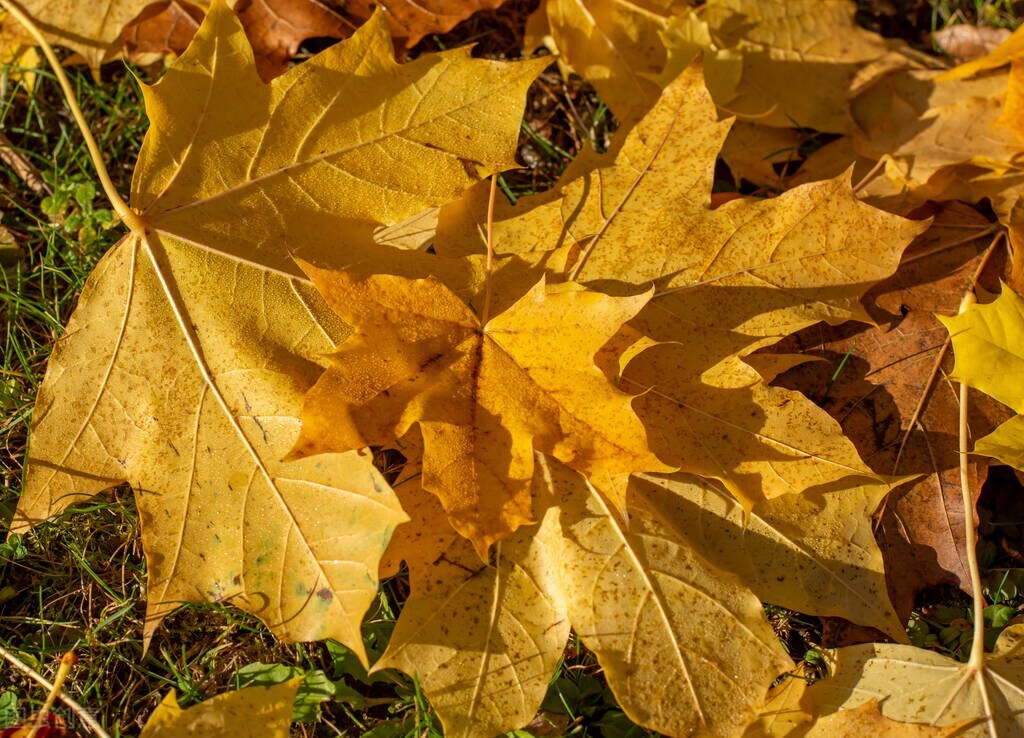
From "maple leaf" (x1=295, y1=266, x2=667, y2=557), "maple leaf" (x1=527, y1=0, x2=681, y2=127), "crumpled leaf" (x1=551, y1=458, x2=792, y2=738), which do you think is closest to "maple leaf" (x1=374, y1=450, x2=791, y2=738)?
"crumpled leaf" (x1=551, y1=458, x2=792, y2=738)

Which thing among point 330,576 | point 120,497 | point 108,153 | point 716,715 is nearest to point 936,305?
point 716,715

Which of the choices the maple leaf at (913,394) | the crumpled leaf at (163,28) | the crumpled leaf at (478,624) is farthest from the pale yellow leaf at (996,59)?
the crumpled leaf at (163,28)

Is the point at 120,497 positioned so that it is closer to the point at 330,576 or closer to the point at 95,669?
the point at 95,669

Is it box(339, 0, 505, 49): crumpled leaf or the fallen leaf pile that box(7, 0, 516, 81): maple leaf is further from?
the fallen leaf pile

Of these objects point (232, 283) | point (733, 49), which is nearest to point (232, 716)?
point (232, 283)

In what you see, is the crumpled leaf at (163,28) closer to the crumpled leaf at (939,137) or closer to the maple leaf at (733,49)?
the maple leaf at (733,49)

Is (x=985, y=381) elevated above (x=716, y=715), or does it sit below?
above
